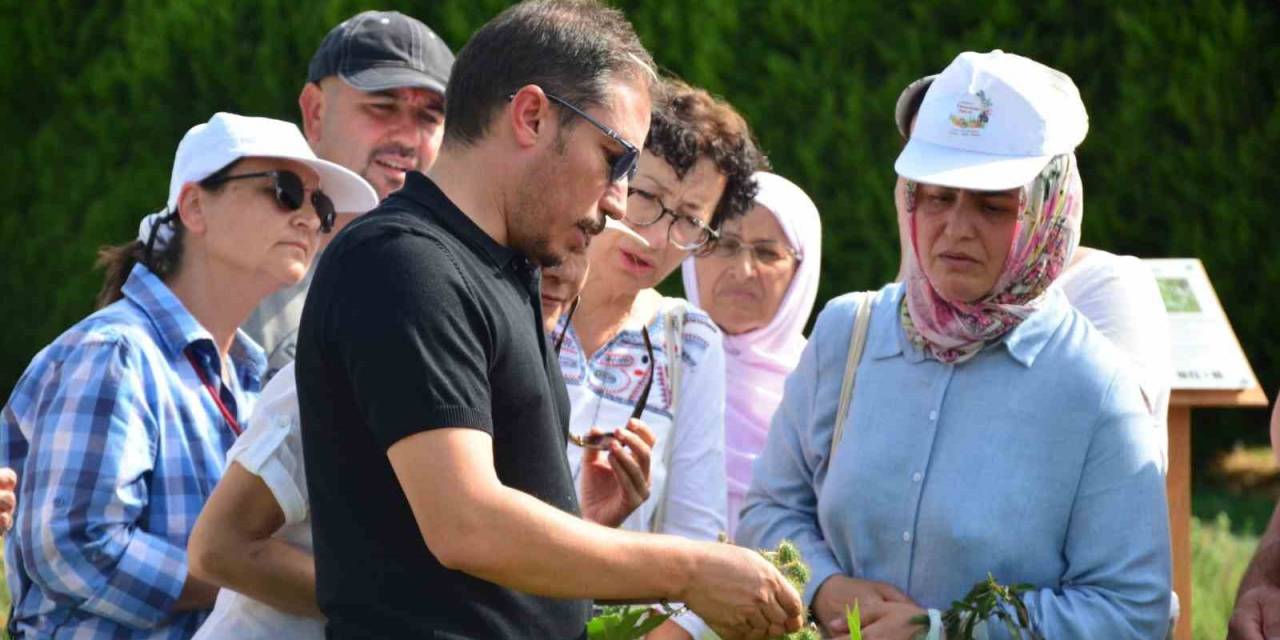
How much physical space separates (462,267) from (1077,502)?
1373 millimetres

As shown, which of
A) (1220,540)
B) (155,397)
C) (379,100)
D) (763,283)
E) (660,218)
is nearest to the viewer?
(155,397)

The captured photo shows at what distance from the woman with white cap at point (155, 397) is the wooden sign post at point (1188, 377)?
2.34m

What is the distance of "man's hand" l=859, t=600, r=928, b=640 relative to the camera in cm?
319

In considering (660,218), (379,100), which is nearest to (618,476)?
(660,218)

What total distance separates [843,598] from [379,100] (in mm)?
2243

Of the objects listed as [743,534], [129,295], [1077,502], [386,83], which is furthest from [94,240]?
[1077,502]

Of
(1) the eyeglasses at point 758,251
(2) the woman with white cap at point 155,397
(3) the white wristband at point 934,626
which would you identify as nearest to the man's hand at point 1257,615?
(3) the white wristband at point 934,626

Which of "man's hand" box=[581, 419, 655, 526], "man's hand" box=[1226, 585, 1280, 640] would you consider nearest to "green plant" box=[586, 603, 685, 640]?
"man's hand" box=[581, 419, 655, 526]

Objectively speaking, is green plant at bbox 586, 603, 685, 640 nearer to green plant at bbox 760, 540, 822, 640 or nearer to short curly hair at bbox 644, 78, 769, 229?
green plant at bbox 760, 540, 822, 640

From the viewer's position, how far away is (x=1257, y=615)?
3.54 metres

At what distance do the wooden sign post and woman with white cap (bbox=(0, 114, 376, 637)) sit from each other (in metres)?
2.34

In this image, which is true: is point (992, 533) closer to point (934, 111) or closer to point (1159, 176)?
point (934, 111)

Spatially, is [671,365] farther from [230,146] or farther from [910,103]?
[230,146]

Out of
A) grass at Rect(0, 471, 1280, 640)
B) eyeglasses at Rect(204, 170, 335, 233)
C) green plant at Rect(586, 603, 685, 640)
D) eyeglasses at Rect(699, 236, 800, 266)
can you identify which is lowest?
grass at Rect(0, 471, 1280, 640)
